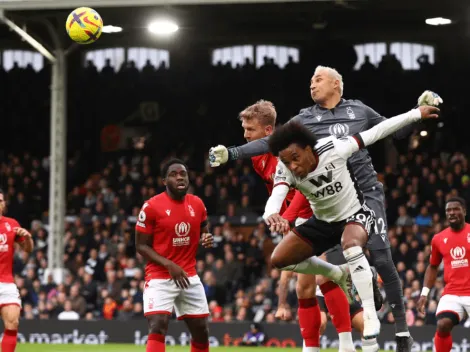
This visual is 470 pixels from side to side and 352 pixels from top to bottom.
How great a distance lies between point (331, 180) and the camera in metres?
8.09

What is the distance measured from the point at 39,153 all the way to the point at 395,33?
11.5 m

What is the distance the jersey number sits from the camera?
8.12m

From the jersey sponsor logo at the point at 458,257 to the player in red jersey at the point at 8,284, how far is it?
5.23 meters

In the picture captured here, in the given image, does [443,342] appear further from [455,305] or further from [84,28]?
[84,28]

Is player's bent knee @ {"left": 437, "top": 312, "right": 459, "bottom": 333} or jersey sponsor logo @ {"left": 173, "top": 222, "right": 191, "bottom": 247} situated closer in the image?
jersey sponsor logo @ {"left": 173, "top": 222, "right": 191, "bottom": 247}

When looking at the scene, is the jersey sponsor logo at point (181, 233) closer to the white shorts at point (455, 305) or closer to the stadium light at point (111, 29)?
the white shorts at point (455, 305)

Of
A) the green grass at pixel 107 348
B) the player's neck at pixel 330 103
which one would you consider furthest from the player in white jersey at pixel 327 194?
the green grass at pixel 107 348

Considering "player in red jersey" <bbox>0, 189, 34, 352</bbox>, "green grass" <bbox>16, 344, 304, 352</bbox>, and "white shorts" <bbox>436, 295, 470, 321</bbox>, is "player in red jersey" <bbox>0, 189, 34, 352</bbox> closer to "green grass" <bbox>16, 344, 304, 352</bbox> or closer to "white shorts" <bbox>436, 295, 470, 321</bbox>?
"white shorts" <bbox>436, 295, 470, 321</bbox>

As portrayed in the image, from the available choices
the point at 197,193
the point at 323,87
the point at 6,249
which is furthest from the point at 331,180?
the point at 197,193

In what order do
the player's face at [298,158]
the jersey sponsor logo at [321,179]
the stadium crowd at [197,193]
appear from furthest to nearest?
1. the stadium crowd at [197,193]
2. the jersey sponsor logo at [321,179]
3. the player's face at [298,158]

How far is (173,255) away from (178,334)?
30.2ft

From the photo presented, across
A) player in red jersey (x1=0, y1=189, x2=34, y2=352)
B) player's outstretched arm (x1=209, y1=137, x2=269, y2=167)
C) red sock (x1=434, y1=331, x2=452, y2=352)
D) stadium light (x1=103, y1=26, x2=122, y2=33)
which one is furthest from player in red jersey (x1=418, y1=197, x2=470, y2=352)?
stadium light (x1=103, y1=26, x2=122, y2=33)

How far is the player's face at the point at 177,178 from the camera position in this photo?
9.48m

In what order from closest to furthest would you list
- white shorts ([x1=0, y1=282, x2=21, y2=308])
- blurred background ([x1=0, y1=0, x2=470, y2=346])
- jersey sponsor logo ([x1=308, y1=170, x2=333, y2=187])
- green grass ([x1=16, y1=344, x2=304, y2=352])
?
1. jersey sponsor logo ([x1=308, y1=170, x2=333, y2=187])
2. white shorts ([x1=0, y1=282, x2=21, y2=308])
3. green grass ([x1=16, y1=344, x2=304, y2=352])
4. blurred background ([x1=0, y1=0, x2=470, y2=346])
